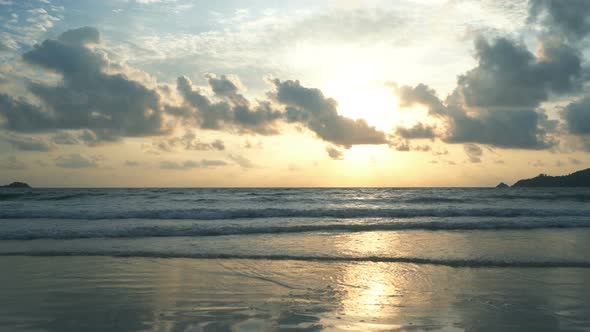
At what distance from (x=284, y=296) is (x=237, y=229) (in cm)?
1031

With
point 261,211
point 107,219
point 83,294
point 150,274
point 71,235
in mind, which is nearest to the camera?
point 83,294

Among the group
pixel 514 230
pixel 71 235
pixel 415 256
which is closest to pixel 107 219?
pixel 71 235

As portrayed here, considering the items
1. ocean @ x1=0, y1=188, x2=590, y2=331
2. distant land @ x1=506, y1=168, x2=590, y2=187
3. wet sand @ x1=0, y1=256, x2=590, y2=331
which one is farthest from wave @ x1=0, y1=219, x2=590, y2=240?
distant land @ x1=506, y1=168, x2=590, y2=187

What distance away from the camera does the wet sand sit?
5.71 meters

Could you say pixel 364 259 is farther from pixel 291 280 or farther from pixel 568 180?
pixel 568 180

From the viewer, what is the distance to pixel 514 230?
17344mm

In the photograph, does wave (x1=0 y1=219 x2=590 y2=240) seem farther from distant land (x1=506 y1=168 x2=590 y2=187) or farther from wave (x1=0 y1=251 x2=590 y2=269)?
distant land (x1=506 y1=168 x2=590 y2=187)

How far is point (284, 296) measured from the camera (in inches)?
281

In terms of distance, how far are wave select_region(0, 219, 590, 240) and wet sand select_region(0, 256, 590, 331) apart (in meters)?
5.16

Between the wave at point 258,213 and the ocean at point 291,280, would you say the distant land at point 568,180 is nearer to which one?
the wave at point 258,213

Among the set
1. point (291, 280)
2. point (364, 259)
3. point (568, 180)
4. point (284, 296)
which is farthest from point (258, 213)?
point (568, 180)

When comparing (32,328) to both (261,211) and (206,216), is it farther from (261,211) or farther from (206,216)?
(261,211)

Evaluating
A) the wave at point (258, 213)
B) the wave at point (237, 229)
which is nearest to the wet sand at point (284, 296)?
the wave at point (237, 229)

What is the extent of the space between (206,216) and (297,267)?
50.4 ft
